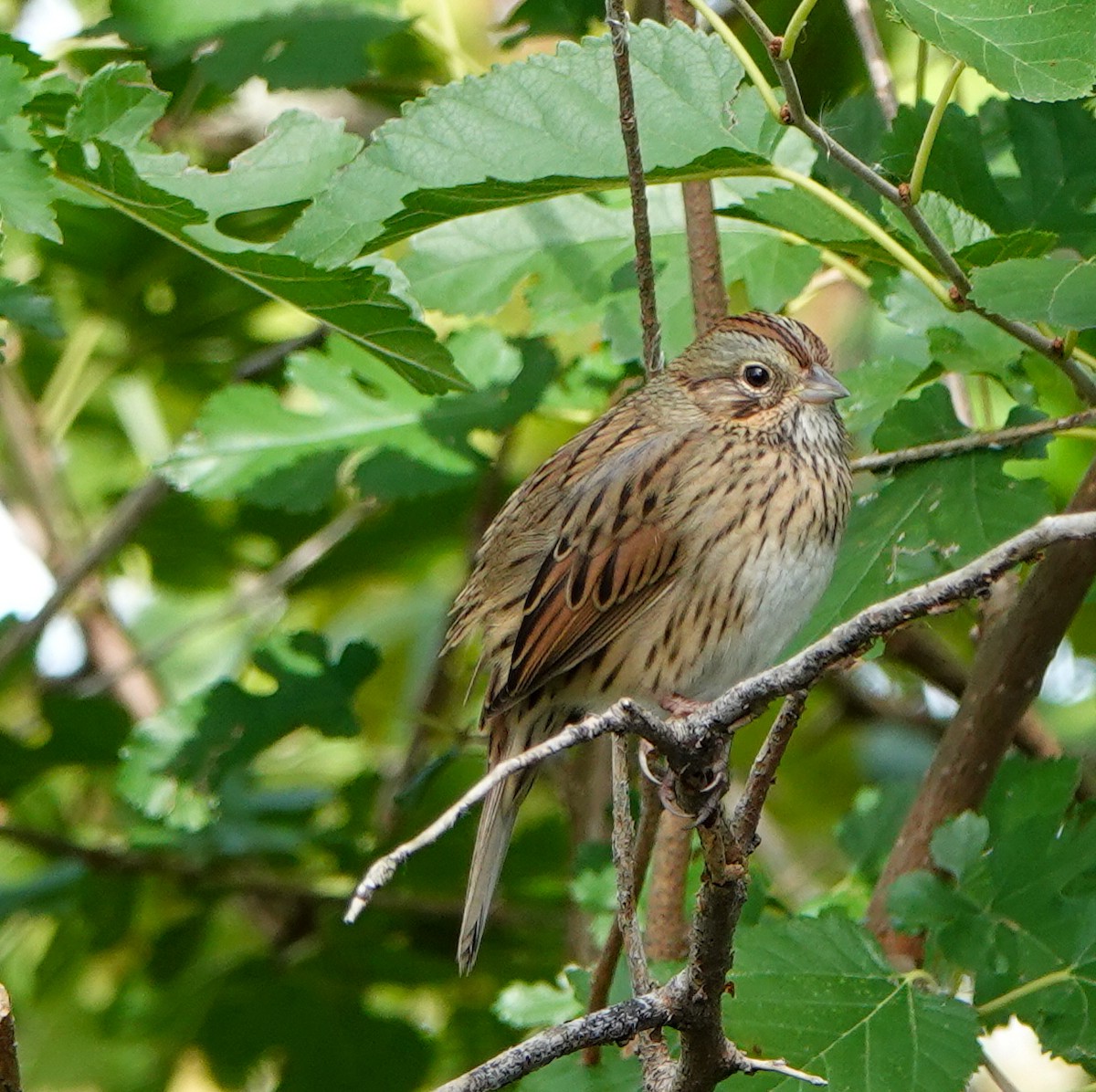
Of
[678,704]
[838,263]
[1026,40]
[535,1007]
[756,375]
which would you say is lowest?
[535,1007]

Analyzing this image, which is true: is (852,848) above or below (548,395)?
below

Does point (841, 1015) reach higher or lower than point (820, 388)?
lower

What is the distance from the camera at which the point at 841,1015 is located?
237cm

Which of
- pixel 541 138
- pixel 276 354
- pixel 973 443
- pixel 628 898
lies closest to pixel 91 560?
pixel 276 354

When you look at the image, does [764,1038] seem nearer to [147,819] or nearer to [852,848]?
[852,848]

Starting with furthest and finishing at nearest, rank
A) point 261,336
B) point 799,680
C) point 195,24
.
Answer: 1. point 261,336
2. point 195,24
3. point 799,680

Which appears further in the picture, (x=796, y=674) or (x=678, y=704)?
(x=678, y=704)

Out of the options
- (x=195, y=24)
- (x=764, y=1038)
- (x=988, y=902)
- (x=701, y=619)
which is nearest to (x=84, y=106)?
(x=195, y=24)

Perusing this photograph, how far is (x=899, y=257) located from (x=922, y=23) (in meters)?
0.42

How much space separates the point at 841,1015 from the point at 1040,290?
3.10ft

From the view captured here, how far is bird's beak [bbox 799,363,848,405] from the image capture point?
3.05 metres

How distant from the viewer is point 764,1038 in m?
2.31

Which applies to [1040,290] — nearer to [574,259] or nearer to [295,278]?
[295,278]

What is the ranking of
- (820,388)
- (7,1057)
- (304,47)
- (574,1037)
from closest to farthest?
(574,1037) → (7,1057) → (820,388) → (304,47)
